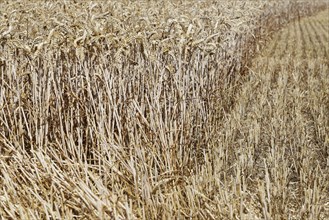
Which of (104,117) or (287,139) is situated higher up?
(104,117)

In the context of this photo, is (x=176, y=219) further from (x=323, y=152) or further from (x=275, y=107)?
(x=275, y=107)

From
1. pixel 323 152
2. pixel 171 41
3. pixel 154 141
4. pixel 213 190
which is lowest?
pixel 323 152

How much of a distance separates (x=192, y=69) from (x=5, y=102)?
4.55ft

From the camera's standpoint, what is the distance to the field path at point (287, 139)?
101 inches

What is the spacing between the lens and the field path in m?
2.56

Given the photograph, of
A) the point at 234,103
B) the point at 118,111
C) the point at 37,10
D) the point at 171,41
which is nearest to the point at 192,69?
the point at 171,41

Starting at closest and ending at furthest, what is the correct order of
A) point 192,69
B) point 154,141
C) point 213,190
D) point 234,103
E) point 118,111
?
point 213,190 < point 154,141 < point 118,111 < point 192,69 < point 234,103

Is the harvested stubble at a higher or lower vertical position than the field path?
higher

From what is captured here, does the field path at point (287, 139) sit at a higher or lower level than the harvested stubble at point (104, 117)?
lower

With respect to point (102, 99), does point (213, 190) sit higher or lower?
lower

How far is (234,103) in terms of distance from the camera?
5.04 metres

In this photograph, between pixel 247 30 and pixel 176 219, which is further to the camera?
pixel 247 30

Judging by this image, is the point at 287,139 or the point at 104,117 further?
the point at 287,139

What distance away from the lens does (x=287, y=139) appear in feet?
11.8
